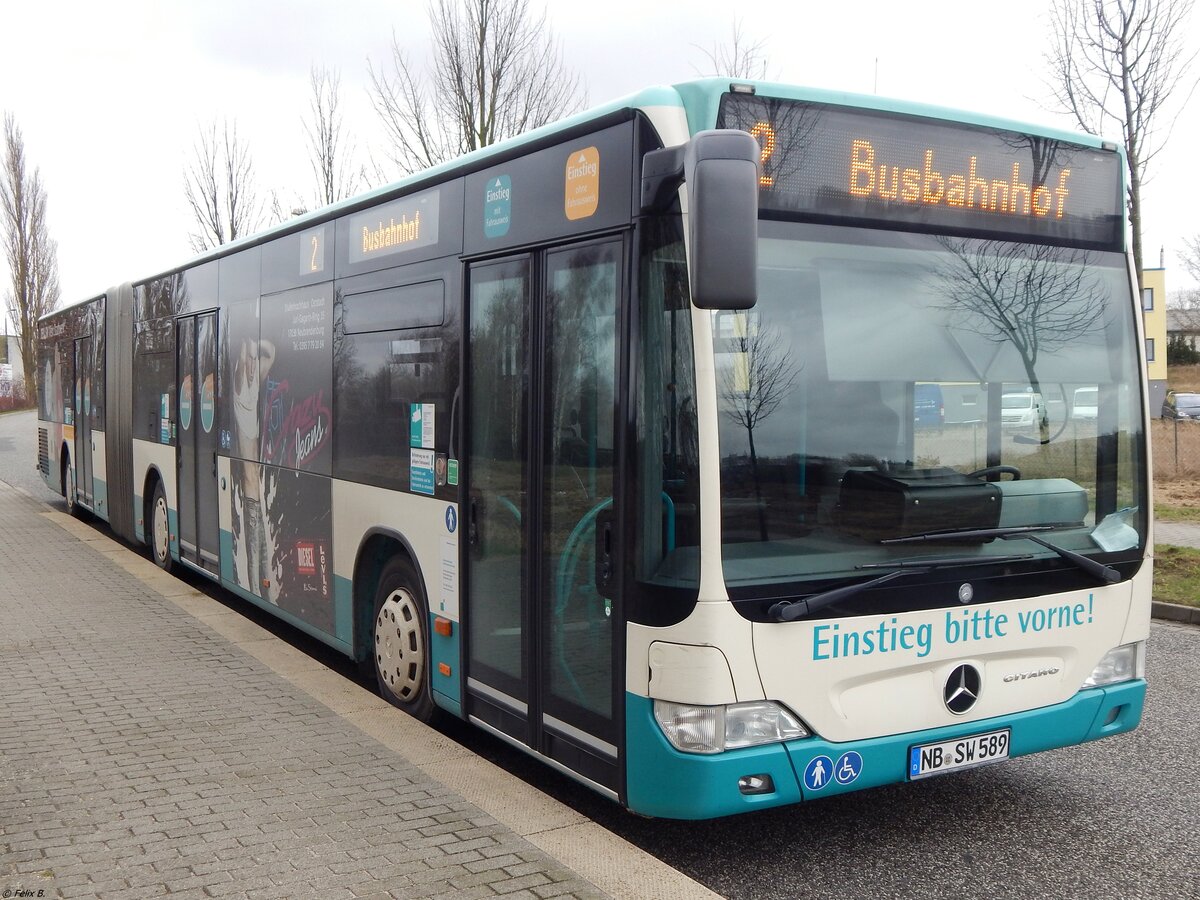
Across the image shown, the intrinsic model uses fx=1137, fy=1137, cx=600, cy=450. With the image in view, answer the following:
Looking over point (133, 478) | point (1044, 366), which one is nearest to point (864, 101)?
point (1044, 366)

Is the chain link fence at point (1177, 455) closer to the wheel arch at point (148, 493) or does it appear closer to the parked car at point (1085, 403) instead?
the wheel arch at point (148, 493)

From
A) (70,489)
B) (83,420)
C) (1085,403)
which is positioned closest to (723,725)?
(1085,403)

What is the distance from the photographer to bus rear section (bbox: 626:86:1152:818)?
3.92 m

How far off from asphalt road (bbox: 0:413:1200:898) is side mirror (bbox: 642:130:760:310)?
87.5 inches

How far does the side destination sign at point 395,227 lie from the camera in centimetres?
584

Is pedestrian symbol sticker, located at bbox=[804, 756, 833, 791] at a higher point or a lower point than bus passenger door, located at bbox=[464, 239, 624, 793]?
lower

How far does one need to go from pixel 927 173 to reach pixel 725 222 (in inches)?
48.3

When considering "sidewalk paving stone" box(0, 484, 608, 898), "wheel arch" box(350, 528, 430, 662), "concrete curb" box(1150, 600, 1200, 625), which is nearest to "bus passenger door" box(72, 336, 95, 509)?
"sidewalk paving stone" box(0, 484, 608, 898)

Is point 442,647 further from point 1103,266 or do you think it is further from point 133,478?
point 133,478

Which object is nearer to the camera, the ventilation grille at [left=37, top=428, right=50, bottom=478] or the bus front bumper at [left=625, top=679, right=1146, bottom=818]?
the bus front bumper at [left=625, top=679, right=1146, bottom=818]

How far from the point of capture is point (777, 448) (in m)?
4.00

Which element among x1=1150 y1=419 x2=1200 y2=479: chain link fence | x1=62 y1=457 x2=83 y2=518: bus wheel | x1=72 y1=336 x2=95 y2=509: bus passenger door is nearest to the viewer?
x1=72 y1=336 x2=95 y2=509: bus passenger door

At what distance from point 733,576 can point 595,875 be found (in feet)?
3.63

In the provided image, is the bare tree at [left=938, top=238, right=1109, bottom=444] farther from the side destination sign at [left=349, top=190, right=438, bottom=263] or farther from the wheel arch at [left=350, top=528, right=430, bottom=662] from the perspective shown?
the wheel arch at [left=350, top=528, right=430, bottom=662]
